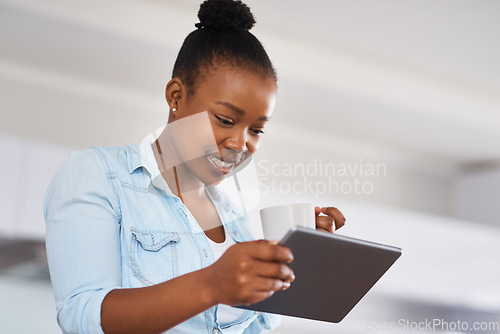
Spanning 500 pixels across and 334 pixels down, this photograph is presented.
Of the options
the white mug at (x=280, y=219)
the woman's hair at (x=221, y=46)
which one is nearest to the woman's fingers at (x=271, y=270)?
the white mug at (x=280, y=219)

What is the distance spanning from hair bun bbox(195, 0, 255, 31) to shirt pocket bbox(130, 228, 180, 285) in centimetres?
40

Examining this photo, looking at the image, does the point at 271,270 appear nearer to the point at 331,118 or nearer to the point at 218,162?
the point at 218,162

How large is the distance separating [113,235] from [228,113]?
0.85 ft

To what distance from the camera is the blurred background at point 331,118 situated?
227 cm

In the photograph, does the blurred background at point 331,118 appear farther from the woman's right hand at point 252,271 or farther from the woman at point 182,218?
the woman's right hand at point 252,271

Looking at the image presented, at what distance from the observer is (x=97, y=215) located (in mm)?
753

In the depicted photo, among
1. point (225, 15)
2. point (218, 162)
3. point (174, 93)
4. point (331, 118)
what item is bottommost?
point (331, 118)

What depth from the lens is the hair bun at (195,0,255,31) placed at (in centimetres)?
102

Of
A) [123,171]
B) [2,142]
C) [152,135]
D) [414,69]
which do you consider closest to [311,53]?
[414,69]

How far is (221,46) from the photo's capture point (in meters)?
0.96

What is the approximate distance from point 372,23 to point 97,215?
6.43 ft

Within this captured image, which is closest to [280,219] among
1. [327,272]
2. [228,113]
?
[327,272]

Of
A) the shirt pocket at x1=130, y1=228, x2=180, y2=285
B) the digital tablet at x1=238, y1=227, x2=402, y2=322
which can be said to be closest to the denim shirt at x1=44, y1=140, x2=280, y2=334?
the shirt pocket at x1=130, y1=228, x2=180, y2=285

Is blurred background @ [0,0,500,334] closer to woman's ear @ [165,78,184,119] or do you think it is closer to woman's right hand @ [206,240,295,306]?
woman's ear @ [165,78,184,119]
